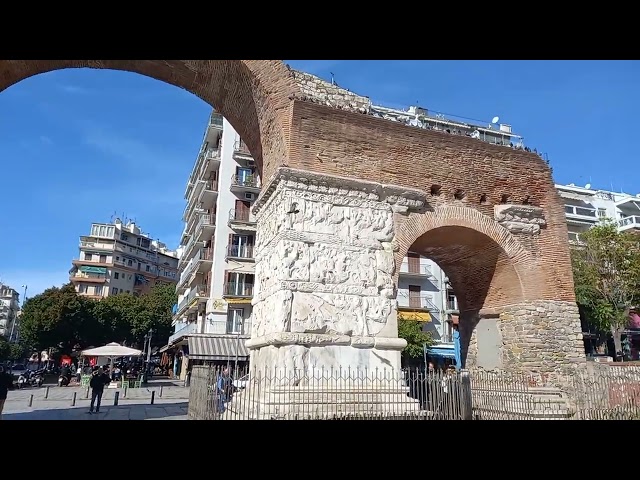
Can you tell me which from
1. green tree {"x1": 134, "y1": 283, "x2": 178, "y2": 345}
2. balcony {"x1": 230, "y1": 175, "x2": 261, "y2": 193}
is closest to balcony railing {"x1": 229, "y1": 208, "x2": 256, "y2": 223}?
balcony {"x1": 230, "y1": 175, "x2": 261, "y2": 193}

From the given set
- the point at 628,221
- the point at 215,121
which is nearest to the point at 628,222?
the point at 628,221

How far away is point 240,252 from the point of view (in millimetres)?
26719

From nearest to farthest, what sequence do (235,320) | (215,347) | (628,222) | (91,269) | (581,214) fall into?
(215,347)
(235,320)
(628,222)
(581,214)
(91,269)

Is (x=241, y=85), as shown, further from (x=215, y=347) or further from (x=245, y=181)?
(x=245, y=181)

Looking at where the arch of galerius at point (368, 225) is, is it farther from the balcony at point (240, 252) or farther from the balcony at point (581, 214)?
the balcony at point (581, 214)

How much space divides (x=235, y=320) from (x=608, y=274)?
18.5 meters

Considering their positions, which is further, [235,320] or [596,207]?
[596,207]

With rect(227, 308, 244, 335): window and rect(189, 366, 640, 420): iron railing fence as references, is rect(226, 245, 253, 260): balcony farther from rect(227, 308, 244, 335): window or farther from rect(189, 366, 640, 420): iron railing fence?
rect(189, 366, 640, 420): iron railing fence
